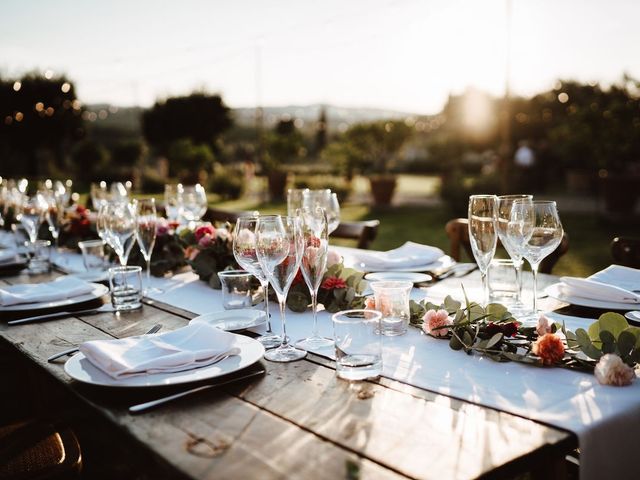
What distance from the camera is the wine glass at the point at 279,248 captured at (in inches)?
56.1

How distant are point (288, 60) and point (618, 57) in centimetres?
826

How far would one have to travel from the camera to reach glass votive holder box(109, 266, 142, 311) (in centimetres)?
200

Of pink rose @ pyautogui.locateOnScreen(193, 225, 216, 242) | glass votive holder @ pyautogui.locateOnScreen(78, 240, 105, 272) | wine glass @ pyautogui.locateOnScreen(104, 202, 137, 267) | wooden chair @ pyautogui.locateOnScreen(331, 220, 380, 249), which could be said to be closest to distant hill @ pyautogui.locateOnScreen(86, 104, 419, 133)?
wooden chair @ pyautogui.locateOnScreen(331, 220, 380, 249)

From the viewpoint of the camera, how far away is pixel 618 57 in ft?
39.2

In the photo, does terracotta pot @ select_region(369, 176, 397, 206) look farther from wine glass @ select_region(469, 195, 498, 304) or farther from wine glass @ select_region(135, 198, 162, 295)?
wine glass @ select_region(469, 195, 498, 304)

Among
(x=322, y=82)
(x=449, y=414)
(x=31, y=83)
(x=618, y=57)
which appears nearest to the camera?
(x=449, y=414)

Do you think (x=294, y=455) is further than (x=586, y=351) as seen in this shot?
No

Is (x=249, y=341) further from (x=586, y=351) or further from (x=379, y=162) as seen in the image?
(x=379, y=162)

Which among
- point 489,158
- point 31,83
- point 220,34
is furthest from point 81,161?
point 489,158

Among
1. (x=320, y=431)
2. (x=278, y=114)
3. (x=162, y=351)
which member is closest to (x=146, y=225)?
(x=162, y=351)

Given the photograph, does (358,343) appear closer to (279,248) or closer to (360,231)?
(279,248)

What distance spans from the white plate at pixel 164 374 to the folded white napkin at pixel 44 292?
0.74m

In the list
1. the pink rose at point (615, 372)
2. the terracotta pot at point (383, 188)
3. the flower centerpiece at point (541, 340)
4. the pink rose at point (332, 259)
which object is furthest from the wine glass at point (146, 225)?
the terracotta pot at point (383, 188)

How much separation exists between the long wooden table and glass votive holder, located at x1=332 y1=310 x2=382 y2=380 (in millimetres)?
31
